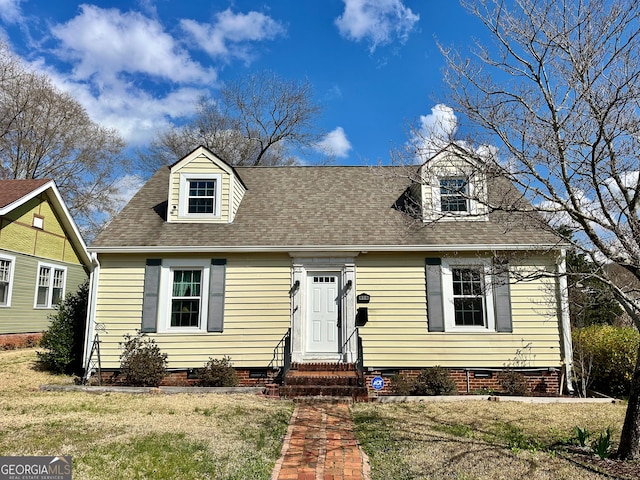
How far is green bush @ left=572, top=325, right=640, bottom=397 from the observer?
926cm

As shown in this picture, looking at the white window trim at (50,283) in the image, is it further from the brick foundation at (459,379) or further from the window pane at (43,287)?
the brick foundation at (459,379)

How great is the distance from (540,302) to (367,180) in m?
5.81

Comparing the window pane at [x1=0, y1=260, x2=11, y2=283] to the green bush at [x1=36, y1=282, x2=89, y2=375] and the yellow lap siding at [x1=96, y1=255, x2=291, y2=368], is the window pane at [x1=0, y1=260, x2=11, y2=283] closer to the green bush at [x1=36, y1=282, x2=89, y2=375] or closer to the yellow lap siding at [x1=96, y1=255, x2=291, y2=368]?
the green bush at [x1=36, y1=282, x2=89, y2=375]

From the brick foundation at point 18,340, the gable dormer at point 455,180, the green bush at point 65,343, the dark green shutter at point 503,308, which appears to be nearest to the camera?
the gable dormer at point 455,180

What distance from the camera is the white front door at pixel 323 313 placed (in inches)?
389

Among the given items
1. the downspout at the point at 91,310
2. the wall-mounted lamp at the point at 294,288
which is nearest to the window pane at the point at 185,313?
the downspout at the point at 91,310

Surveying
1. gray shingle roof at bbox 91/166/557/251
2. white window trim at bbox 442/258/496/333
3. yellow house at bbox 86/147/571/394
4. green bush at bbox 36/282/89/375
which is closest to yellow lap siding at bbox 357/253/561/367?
yellow house at bbox 86/147/571/394

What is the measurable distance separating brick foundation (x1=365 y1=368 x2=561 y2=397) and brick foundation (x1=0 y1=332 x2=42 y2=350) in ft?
41.4

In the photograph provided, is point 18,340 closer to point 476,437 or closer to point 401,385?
point 401,385

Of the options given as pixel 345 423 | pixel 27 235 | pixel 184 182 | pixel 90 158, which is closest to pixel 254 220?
pixel 184 182

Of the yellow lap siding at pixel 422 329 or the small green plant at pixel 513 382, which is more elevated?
the yellow lap siding at pixel 422 329

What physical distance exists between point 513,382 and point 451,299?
2.19m

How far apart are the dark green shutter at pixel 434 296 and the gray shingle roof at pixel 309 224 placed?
1.67 feet

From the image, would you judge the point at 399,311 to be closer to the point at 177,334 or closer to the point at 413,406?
the point at 413,406
